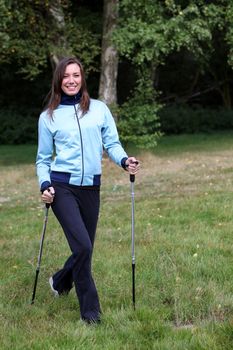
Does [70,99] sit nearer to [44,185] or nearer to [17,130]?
[44,185]

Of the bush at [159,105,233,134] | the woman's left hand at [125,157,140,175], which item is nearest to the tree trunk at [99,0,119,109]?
the bush at [159,105,233,134]

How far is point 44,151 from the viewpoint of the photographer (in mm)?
5035

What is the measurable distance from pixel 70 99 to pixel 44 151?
0.47 m

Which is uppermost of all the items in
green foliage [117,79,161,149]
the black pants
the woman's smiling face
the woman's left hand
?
the woman's smiling face

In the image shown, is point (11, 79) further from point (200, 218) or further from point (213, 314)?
point (213, 314)

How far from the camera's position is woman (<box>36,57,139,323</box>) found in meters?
4.73

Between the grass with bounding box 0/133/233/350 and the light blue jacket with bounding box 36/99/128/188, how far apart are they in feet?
3.68

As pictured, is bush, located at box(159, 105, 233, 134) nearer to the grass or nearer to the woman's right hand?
the grass

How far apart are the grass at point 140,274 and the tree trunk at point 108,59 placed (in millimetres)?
6783

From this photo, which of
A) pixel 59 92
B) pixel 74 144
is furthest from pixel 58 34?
pixel 74 144

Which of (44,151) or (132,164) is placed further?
(44,151)

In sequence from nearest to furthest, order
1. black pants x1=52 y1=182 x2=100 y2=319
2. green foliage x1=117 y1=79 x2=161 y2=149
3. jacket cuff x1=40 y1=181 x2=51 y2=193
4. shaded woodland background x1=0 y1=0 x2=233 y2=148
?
black pants x1=52 y1=182 x2=100 y2=319 → jacket cuff x1=40 y1=181 x2=51 y2=193 → shaded woodland background x1=0 y1=0 x2=233 y2=148 → green foliage x1=117 y1=79 x2=161 y2=149

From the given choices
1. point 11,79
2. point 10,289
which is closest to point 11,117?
point 11,79

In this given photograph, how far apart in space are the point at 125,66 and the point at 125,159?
89.3 feet
